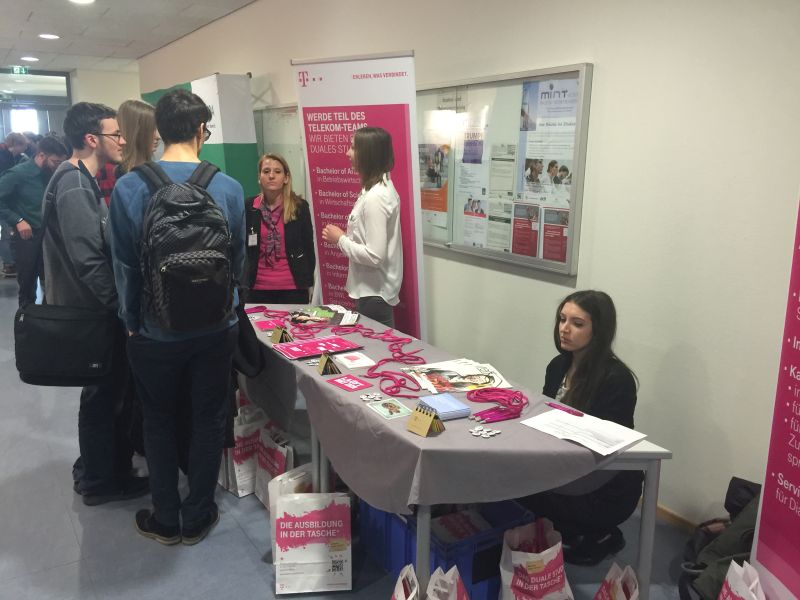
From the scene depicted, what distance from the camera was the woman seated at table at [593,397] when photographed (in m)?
1.92

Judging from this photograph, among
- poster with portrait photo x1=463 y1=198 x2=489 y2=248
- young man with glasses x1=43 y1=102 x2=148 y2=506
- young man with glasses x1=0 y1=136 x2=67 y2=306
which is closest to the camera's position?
young man with glasses x1=43 y1=102 x2=148 y2=506

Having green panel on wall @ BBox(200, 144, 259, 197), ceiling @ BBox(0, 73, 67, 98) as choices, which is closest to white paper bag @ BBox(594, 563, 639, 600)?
green panel on wall @ BBox(200, 144, 259, 197)

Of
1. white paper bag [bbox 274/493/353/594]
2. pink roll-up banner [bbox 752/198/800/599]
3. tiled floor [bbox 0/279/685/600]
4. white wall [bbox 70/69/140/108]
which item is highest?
white wall [bbox 70/69/140/108]

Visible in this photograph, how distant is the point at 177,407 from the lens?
2.15m

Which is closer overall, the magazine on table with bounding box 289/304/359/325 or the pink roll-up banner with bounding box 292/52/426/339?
the magazine on table with bounding box 289/304/359/325

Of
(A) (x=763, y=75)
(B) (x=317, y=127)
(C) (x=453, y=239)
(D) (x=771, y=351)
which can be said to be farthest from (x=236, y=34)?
(D) (x=771, y=351)

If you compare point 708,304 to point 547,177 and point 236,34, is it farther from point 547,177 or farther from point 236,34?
point 236,34

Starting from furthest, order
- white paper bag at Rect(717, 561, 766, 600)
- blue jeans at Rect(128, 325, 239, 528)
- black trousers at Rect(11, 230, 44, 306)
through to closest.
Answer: black trousers at Rect(11, 230, 44, 306) < blue jeans at Rect(128, 325, 239, 528) < white paper bag at Rect(717, 561, 766, 600)

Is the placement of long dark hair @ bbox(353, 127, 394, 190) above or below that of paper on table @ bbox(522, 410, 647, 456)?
above

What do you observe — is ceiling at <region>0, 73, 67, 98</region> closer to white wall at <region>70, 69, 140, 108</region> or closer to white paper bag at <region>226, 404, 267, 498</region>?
white wall at <region>70, 69, 140, 108</region>

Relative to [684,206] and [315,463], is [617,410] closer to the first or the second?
[684,206]

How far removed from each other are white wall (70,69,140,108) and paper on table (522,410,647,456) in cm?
920

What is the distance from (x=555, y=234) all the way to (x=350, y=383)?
50.4 inches

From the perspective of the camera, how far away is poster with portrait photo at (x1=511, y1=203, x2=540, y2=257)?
2.80 meters
